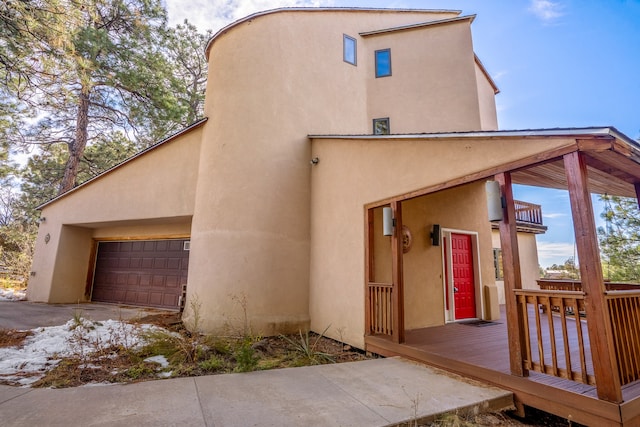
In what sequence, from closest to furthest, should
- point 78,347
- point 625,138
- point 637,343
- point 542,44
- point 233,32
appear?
1. point 625,138
2. point 637,343
3. point 78,347
4. point 233,32
5. point 542,44

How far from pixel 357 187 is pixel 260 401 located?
4.03 m

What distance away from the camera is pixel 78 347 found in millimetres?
4996

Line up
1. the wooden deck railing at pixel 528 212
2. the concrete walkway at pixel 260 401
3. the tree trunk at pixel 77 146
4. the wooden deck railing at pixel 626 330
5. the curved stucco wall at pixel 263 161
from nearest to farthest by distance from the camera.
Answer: the concrete walkway at pixel 260 401, the wooden deck railing at pixel 626 330, the curved stucco wall at pixel 263 161, the wooden deck railing at pixel 528 212, the tree trunk at pixel 77 146

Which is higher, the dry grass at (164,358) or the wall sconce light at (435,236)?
the wall sconce light at (435,236)

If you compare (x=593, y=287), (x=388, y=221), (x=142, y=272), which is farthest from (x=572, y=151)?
(x=142, y=272)

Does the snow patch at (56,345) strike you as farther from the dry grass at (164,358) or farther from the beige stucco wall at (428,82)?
the beige stucco wall at (428,82)

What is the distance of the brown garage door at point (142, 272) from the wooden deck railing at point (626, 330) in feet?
32.4

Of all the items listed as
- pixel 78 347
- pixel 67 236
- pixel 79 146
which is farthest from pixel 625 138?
pixel 79 146

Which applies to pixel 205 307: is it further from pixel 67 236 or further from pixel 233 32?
pixel 67 236

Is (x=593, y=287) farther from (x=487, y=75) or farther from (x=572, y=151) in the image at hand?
(x=487, y=75)

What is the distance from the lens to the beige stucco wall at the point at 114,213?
870cm

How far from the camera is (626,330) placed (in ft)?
9.86

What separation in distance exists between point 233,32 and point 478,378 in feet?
30.4

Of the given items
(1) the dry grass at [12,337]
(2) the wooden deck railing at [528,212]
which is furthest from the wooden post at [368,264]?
(2) the wooden deck railing at [528,212]
